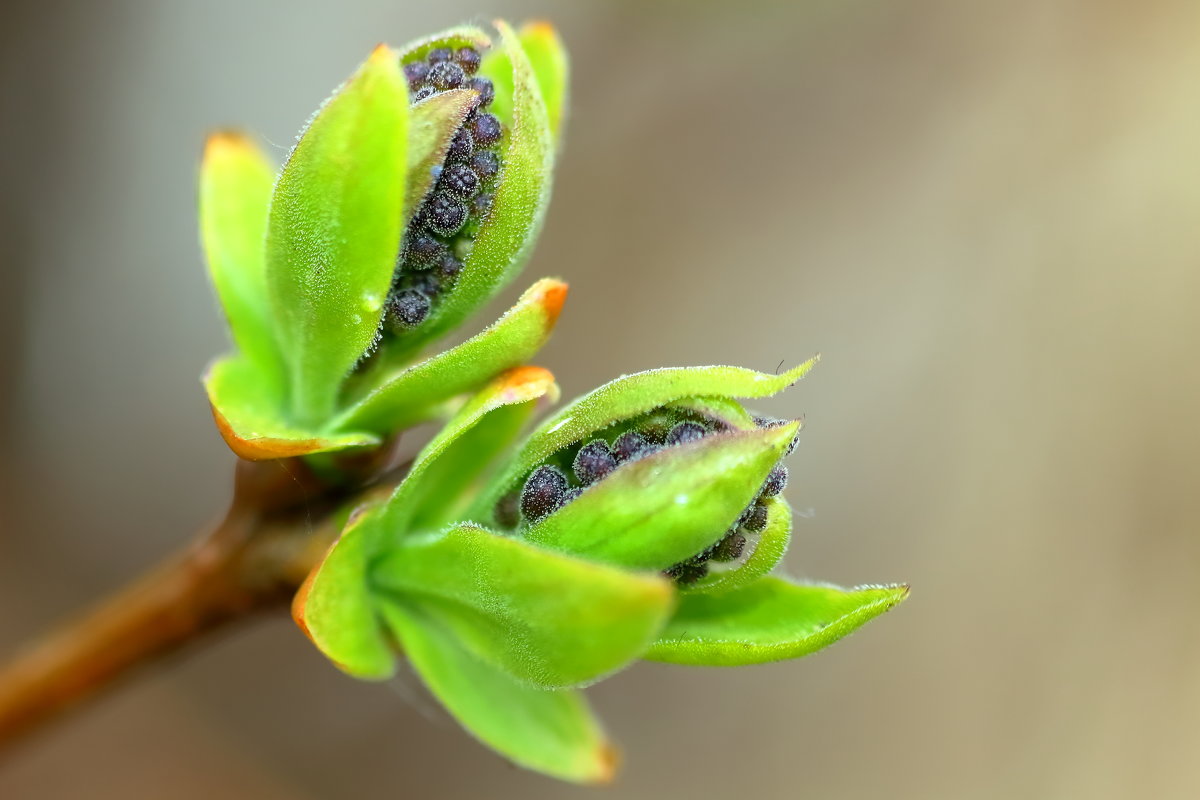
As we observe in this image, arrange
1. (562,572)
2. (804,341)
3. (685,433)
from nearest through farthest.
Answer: (562,572) → (685,433) → (804,341)

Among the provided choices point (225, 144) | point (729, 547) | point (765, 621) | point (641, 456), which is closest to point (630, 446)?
point (641, 456)

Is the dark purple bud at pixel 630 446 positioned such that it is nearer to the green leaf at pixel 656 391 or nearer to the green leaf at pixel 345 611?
the green leaf at pixel 656 391

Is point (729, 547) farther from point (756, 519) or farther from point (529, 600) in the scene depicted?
point (529, 600)

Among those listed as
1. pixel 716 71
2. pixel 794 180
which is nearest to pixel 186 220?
pixel 716 71

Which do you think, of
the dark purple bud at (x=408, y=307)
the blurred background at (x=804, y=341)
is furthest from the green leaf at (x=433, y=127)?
the blurred background at (x=804, y=341)

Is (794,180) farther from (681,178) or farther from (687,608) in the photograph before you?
(687,608)

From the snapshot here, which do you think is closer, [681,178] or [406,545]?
[406,545]

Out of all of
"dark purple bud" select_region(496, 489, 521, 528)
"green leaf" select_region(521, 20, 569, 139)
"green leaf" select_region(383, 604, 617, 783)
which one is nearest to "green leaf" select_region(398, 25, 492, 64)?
"green leaf" select_region(521, 20, 569, 139)
